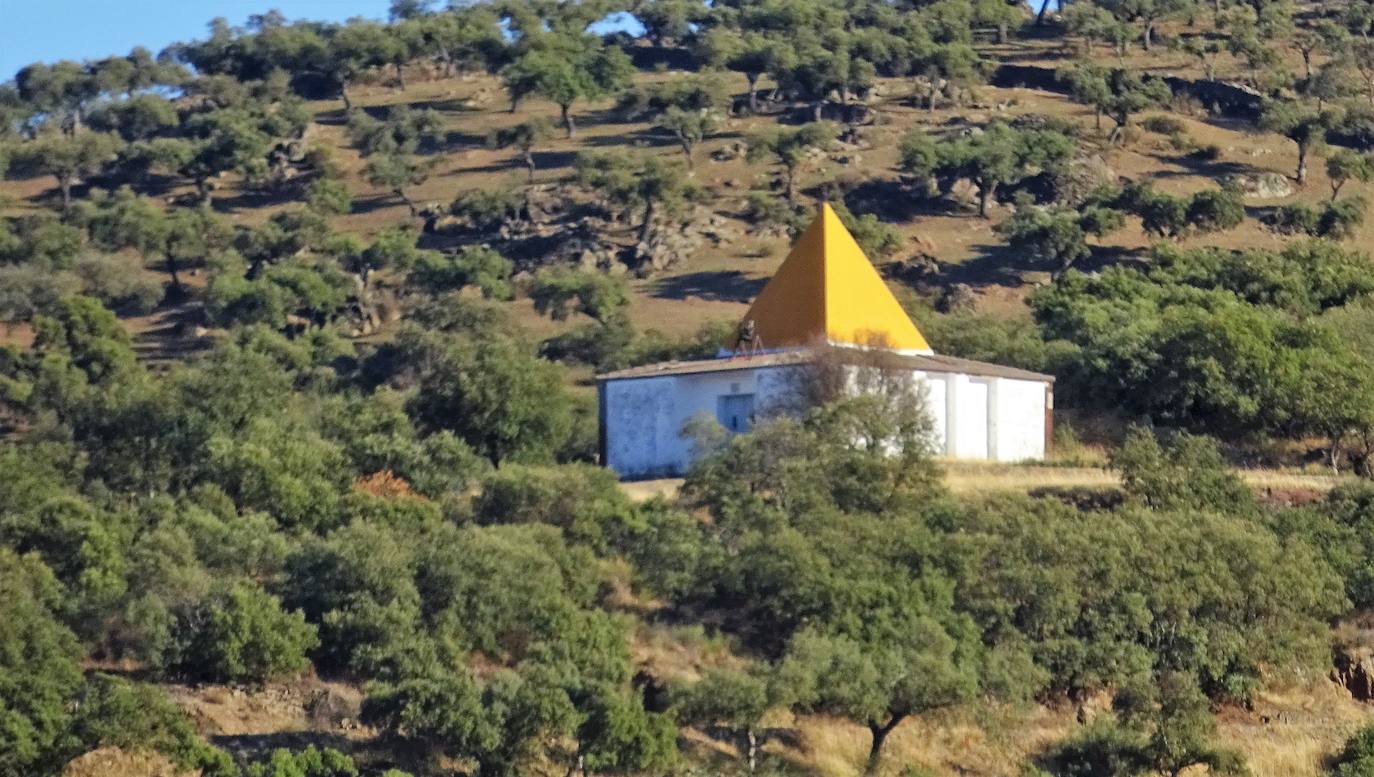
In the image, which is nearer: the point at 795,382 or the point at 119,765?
the point at 119,765

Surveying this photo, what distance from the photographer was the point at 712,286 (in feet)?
207

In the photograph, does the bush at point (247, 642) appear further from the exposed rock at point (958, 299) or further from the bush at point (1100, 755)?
the exposed rock at point (958, 299)

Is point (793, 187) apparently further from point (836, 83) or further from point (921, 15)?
point (921, 15)

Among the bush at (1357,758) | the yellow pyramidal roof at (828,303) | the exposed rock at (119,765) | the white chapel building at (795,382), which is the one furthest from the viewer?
the yellow pyramidal roof at (828,303)

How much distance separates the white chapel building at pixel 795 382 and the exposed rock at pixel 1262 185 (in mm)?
28724

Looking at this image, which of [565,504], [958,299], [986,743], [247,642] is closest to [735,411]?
[565,504]

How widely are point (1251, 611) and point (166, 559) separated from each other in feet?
45.8

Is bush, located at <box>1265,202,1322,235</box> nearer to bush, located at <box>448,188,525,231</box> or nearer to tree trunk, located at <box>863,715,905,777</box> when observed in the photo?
bush, located at <box>448,188,525,231</box>

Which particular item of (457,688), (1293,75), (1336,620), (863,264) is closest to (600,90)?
(1293,75)

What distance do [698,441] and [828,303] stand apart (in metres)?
4.98

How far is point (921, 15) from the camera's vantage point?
89.9m

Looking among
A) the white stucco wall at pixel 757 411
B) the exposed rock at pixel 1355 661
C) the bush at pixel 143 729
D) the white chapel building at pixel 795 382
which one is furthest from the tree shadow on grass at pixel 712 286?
the bush at pixel 143 729

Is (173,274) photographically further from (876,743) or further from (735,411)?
(876,743)

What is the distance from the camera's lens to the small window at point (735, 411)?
39.2 metres
